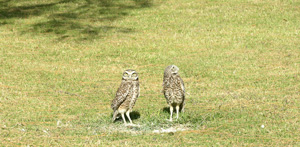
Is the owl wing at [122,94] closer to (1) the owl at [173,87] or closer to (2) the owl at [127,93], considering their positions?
(2) the owl at [127,93]

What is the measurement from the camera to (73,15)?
90.2 ft

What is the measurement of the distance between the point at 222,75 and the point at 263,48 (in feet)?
13.9

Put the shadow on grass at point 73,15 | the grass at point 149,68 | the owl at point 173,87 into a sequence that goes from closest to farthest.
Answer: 1. the grass at point 149,68
2. the owl at point 173,87
3. the shadow on grass at point 73,15

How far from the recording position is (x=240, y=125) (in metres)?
12.0

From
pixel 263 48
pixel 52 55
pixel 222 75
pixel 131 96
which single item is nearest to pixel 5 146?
pixel 131 96

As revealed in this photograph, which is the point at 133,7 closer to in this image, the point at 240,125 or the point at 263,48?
the point at 263,48

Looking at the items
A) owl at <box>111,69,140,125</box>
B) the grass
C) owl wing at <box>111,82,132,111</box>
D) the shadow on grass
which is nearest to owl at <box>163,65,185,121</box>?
the grass

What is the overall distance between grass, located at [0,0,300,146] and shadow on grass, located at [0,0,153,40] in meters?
0.06

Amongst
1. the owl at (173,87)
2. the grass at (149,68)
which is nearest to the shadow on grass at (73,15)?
the grass at (149,68)

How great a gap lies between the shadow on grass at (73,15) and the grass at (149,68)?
57mm

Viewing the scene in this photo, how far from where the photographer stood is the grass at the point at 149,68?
1172 centimetres

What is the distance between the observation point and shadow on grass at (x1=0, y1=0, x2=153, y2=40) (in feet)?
81.1

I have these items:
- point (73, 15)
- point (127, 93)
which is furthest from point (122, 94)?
point (73, 15)

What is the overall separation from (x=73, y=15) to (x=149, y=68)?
9.63 meters
